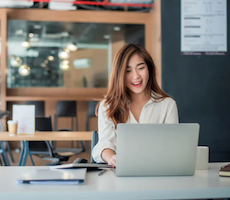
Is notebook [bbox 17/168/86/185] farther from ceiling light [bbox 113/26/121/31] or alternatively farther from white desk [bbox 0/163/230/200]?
ceiling light [bbox 113/26/121/31]

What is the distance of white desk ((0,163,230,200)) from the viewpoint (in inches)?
52.6

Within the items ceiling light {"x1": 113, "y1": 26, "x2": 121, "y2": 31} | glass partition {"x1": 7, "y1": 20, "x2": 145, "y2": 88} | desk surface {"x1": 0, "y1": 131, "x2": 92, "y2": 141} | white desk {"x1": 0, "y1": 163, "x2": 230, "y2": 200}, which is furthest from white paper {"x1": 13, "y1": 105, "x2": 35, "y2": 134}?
ceiling light {"x1": 113, "y1": 26, "x2": 121, "y2": 31}

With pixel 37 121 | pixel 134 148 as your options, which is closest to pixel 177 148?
pixel 134 148

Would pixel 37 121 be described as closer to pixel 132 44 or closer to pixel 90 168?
pixel 132 44

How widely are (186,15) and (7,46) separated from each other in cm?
482

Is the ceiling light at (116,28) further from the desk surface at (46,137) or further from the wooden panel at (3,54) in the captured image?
the desk surface at (46,137)

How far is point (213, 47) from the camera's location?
14.6 ft

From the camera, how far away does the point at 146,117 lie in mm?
2406

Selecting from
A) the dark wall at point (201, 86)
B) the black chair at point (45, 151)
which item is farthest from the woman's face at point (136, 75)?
the dark wall at point (201, 86)

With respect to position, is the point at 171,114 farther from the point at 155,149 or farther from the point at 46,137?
the point at 46,137

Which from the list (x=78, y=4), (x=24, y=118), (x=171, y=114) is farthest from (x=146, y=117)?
(x=78, y=4)

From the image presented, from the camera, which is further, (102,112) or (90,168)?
(102,112)

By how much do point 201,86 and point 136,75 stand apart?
2348 mm

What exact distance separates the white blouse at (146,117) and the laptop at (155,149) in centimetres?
67
